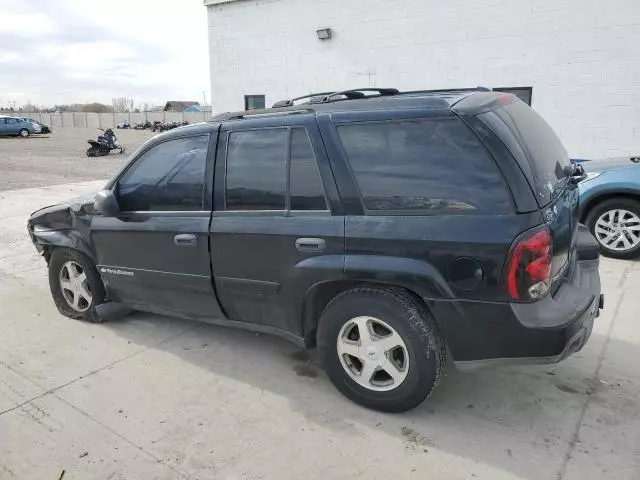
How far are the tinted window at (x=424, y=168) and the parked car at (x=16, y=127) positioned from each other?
39.4 metres

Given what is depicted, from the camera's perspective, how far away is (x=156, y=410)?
3.00 metres

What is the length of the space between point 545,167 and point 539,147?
0.14 meters

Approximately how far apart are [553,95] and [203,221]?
7381mm

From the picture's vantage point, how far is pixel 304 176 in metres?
2.96

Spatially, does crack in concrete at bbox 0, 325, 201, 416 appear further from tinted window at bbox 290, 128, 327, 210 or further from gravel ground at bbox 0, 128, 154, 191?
gravel ground at bbox 0, 128, 154, 191

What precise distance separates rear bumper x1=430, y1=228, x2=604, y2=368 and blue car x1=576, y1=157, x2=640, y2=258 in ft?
12.0

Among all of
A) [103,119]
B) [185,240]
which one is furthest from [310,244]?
[103,119]

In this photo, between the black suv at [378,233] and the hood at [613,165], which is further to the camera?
the hood at [613,165]

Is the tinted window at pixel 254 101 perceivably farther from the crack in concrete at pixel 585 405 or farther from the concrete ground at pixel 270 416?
the crack in concrete at pixel 585 405

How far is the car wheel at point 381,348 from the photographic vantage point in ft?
8.83

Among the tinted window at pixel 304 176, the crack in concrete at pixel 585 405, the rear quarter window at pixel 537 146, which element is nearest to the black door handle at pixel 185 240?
the tinted window at pixel 304 176

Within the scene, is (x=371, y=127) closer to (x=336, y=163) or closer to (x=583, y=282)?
(x=336, y=163)

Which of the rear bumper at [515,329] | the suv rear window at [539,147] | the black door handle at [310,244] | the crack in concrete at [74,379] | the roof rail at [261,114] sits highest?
the roof rail at [261,114]

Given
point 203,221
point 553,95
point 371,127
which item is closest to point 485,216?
point 371,127
